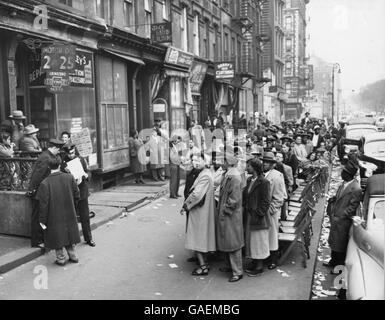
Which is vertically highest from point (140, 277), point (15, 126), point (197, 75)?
point (197, 75)

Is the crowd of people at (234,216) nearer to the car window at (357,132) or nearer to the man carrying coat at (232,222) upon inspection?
the man carrying coat at (232,222)

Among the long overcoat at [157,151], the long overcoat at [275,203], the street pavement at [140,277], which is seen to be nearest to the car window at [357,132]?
the long overcoat at [157,151]

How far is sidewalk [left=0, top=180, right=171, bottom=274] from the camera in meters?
7.61

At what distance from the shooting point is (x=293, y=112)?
59.8 meters

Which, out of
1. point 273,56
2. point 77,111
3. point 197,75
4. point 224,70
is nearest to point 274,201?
point 77,111

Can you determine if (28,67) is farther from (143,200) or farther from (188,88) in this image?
(188,88)

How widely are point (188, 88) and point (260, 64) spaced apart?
2040cm

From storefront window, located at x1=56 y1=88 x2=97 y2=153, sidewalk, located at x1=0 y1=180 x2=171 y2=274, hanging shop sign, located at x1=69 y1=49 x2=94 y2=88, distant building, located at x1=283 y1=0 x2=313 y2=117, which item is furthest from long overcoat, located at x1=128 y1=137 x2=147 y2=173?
distant building, located at x1=283 y1=0 x2=313 y2=117

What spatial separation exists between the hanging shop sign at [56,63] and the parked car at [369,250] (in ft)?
25.8

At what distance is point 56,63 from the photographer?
432 inches

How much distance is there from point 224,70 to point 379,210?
2006 centimetres

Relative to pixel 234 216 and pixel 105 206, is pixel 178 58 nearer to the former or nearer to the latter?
pixel 105 206

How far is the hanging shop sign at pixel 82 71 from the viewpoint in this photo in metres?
11.7

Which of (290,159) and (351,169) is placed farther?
(290,159)
